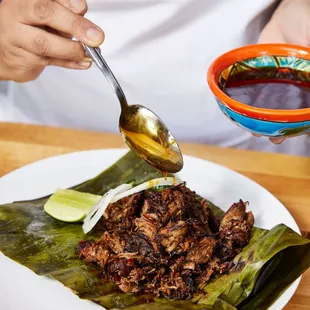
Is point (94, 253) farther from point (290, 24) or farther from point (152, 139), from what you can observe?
point (290, 24)

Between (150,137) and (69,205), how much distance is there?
42 cm

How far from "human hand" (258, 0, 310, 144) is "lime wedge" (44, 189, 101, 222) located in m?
1.12

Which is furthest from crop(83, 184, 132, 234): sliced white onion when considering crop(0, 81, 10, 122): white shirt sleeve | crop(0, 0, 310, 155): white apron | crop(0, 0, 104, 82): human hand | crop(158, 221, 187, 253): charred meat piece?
crop(0, 81, 10, 122): white shirt sleeve

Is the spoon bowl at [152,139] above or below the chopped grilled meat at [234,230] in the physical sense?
above

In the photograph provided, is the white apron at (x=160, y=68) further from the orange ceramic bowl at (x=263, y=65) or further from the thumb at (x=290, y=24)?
the orange ceramic bowl at (x=263, y=65)

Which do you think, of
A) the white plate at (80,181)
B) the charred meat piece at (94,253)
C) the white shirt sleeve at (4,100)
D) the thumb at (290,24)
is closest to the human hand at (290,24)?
the thumb at (290,24)

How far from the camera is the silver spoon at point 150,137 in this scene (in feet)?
7.32

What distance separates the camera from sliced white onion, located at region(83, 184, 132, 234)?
7.57 feet

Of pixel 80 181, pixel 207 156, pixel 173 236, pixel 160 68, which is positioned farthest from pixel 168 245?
pixel 160 68

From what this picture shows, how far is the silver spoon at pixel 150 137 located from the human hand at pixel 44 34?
3.5 inches

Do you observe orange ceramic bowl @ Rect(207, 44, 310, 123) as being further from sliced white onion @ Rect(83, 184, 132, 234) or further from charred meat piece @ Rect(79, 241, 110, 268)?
charred meat piece @ Rect(79, 241, 110, 268)

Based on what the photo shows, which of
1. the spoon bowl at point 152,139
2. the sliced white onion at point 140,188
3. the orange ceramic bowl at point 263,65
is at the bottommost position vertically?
the sliced white onion at point 140,188

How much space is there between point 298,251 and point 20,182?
1110 mm

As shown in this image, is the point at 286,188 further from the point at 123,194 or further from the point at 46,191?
the point at 46,191
